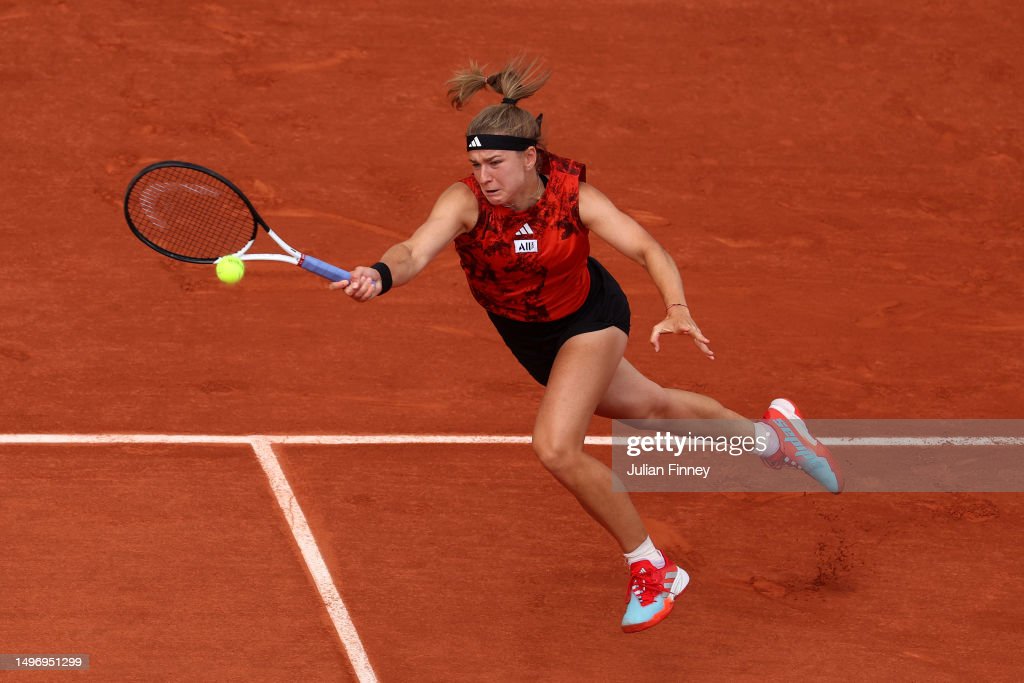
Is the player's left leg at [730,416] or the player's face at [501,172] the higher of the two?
the player's face at [501,172]

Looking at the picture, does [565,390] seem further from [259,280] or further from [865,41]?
[865,41]

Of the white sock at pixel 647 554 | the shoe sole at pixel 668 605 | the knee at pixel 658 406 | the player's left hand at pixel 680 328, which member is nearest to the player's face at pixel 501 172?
the player's left hand at pixel 680 328

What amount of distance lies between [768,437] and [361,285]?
8.14 ft

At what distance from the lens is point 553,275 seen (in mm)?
5852

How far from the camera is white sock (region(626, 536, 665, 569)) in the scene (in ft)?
19.7

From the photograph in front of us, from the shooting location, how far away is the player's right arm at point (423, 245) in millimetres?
5254

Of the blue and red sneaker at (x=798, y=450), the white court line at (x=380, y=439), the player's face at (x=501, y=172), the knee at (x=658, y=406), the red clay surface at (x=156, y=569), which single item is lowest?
the red clay surface at (x=156, y=569)

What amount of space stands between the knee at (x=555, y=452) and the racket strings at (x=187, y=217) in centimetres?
160

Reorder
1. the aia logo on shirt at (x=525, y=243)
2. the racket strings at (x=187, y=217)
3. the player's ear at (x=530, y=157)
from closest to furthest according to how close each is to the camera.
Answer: the player's ear at (x=530, y=157) < the aia logo on shirt at (x=525, y=243) < the racket strings at (x=187, y=217)

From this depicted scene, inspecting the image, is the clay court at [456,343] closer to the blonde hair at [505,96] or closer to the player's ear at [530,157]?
the player's ear at [530,157]

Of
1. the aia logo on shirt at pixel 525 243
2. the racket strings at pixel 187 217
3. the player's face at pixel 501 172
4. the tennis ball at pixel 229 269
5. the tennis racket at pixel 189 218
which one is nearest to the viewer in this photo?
the tennis ball at pixel 229 269

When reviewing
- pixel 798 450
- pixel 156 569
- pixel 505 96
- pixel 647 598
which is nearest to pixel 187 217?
pixel 156 569

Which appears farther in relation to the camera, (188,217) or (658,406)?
(188,217)

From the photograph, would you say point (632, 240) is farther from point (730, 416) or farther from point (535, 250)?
point (730, 416)
